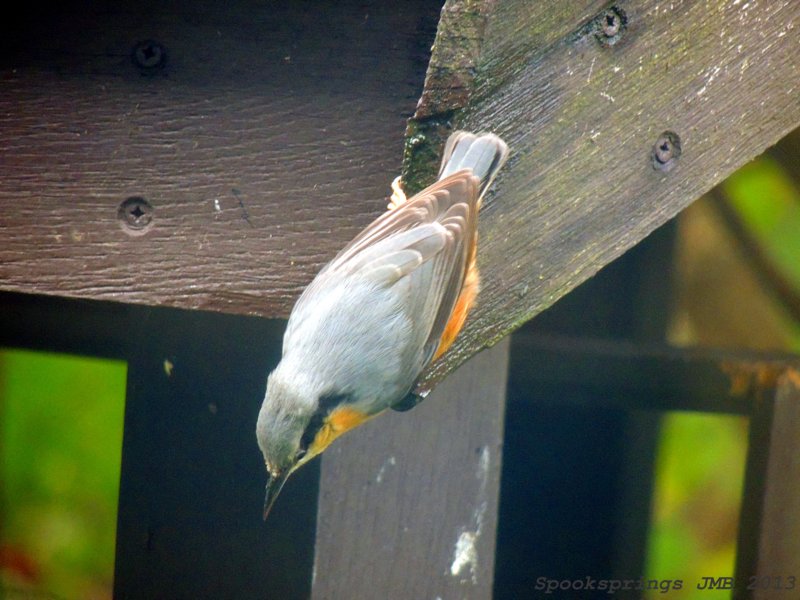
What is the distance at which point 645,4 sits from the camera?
5.53ft

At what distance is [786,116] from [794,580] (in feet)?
3.59

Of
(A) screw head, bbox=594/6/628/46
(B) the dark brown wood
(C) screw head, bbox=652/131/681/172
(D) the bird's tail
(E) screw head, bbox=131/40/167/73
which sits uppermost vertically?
(A) screw head, bbox=594/6/628/46

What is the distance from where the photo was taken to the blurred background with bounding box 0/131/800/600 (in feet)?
12.4

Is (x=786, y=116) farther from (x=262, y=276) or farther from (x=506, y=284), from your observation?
(x=262, y=276)

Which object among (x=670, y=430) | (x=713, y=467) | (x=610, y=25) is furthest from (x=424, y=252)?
(x=713, y=467)

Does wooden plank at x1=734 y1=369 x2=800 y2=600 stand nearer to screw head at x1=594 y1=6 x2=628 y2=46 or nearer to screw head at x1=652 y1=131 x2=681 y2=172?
screw head at x1=652 y1=131 x2=681 y2=172

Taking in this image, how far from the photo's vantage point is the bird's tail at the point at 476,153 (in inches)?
62.4

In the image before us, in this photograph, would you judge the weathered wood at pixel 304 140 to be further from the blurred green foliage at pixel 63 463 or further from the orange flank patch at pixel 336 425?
the blurred green foliage at pixel 63 463

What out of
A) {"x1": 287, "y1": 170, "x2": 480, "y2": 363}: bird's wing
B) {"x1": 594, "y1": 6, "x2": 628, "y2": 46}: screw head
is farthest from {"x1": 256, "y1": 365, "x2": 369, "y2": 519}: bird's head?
{"x1": 594, "y1": 6, "x2": 628, "y2": 46}: screw head

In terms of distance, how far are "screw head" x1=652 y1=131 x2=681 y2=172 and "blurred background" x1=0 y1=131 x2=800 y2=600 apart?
1745 mm

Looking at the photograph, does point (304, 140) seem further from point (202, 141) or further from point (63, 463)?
point (63, 463)

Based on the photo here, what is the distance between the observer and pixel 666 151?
1.76 metres

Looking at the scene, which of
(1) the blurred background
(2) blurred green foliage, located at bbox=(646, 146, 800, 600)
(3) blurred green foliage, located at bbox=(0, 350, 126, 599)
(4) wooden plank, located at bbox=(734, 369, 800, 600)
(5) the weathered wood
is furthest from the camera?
(2) blurred green foliage, located at bbox=(646, 146, 800, 600)

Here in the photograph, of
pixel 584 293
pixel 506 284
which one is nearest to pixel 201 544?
pixel 506 284
